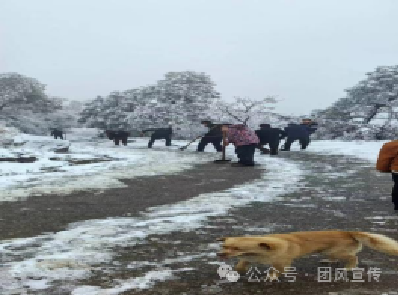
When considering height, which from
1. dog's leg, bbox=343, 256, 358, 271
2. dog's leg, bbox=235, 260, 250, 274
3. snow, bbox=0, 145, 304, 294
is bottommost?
snow, bbox=0, 145, 304, 294

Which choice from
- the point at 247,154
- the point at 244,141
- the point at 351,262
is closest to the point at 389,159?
the point at 351,262

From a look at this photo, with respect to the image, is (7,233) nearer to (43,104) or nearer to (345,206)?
(345,206)

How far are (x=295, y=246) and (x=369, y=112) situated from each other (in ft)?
89.5

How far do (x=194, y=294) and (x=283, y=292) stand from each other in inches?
26.9

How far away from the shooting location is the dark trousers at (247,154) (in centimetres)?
1334

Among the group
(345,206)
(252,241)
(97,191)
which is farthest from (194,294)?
(97,191)

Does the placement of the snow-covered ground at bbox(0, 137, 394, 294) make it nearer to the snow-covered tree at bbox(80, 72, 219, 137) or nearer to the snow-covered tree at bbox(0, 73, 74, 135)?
the snow-covered tree at bbox(80, 72, 219, 137)

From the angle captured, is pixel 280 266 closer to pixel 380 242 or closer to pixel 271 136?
pixel 380 242

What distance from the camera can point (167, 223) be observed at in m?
5.84

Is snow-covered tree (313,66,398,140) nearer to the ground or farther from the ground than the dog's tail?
farther from the ground

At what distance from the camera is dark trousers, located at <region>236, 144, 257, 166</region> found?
1334 centimetres

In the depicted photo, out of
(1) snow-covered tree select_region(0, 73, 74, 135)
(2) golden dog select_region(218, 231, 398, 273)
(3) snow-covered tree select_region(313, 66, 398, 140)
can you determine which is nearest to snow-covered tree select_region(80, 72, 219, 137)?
(1) snow-covered tree select_region(0, 73, 74, 135)

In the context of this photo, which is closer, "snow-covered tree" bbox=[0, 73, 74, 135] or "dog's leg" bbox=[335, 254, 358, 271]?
"dog's leg" bbox=[335, 254, 358, 271]

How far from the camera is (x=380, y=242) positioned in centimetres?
312
